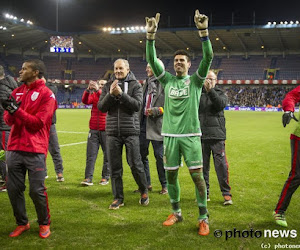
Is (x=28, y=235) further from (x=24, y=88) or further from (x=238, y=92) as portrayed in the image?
(x=238, y=92)

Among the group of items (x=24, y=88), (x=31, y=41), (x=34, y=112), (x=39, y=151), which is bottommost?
(x=39, y=151)

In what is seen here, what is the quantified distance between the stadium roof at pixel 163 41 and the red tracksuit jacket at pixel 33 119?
40610 millimetres

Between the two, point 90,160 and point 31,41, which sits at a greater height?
point 31,41

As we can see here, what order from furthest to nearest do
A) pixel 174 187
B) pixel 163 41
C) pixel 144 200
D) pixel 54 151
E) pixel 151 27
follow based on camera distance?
pixel 163 41, pixel 54 151, pixel 144 200, pixel 174 187, pixel 151 27

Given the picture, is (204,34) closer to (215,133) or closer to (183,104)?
(183,104)

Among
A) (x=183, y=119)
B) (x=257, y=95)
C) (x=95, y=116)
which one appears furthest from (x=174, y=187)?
(x=257, y=95)

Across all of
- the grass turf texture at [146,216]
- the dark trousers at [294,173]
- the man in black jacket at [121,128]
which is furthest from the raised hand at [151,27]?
the grass turf texture at [146,216]

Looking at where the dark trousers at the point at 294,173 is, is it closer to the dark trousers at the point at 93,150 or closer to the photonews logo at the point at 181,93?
the photonews logo at the point at 181,93

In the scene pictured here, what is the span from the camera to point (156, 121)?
618 cm

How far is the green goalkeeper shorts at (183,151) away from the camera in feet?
14.3

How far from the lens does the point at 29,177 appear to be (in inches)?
165

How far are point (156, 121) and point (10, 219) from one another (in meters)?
2.80

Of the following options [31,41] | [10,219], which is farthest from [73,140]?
[31,41]

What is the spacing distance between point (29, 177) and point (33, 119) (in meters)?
0.72
